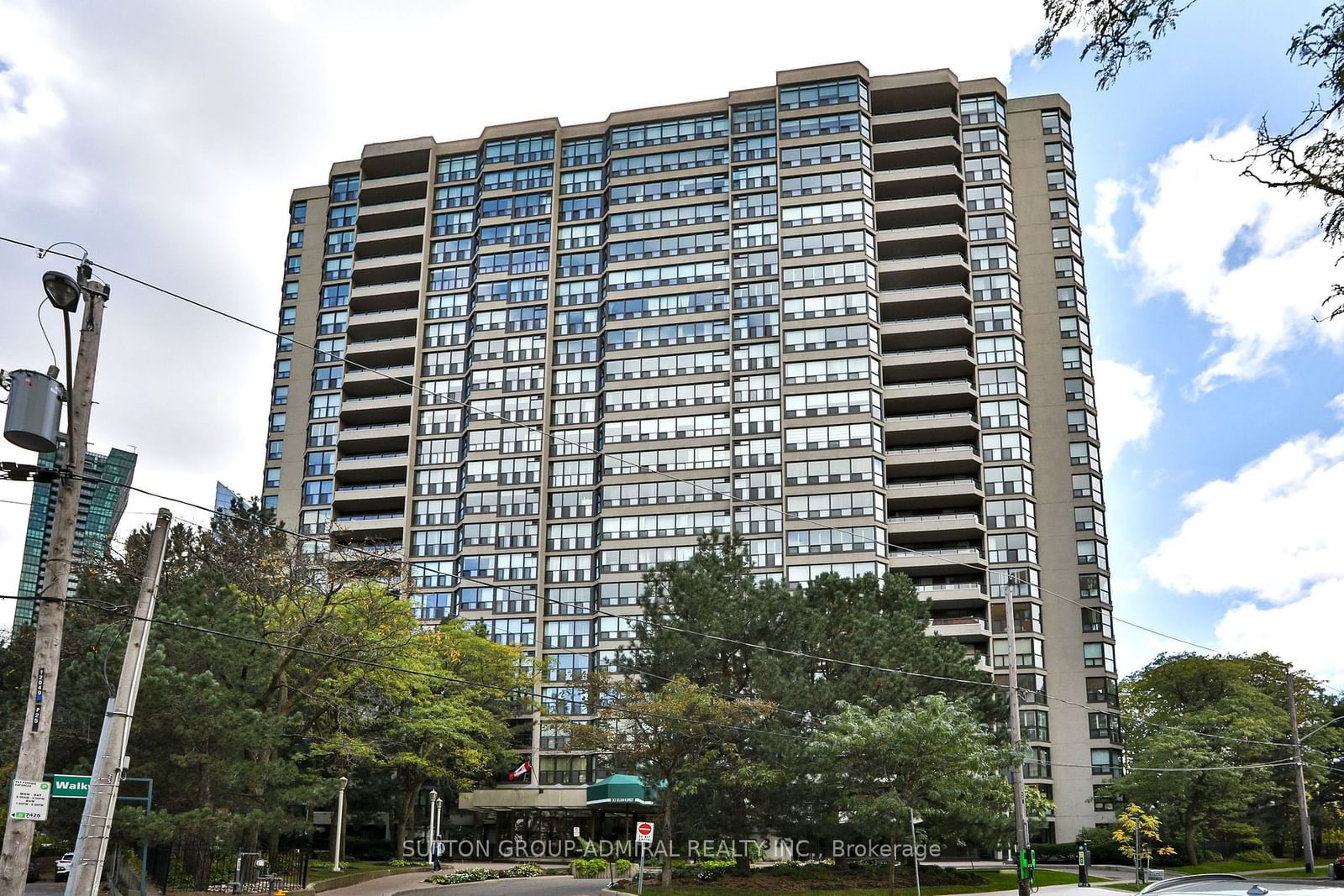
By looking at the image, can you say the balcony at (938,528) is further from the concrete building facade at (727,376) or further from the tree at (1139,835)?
the tree at (1139,835)

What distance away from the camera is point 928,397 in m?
84.3

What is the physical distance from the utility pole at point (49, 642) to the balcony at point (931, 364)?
72.3m

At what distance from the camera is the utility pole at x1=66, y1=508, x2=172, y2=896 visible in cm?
1775

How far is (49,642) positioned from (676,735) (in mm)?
27521

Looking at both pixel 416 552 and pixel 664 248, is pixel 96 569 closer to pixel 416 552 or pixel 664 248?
pixel 416 552

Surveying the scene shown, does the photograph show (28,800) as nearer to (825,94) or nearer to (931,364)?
(931,364)

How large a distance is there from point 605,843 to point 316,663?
109 feet

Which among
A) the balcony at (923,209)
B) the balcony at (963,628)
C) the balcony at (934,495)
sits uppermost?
the balcony at (923,209)

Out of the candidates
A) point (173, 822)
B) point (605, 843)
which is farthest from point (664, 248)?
point (173, 822)

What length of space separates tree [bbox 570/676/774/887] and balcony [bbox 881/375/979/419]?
45562 mm

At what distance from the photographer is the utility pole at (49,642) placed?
51.5ft

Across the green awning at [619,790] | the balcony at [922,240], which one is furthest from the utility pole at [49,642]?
the balcony at [922,240]

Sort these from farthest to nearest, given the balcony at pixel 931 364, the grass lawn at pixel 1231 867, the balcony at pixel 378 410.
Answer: the balcony at pixel 378 410 < the balcony at pixel 931 364 < the grass lawn at pixel 1231 867

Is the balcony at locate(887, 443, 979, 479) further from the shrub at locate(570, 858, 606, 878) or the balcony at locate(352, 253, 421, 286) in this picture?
the shrub at locate(570, 858, 606, 878)
